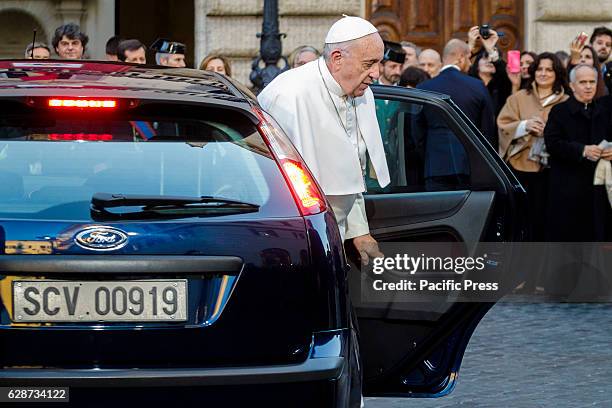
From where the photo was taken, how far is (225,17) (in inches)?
687

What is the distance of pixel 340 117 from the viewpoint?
252 inches

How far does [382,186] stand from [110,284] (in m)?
2.37

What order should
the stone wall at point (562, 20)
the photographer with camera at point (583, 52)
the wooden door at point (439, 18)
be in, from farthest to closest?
the wooden door at point (439, 18), the stone wall at point (562, 20), the photographer with camera at point (583, 52)

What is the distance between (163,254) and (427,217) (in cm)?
266

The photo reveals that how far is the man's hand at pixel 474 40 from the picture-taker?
1448cm

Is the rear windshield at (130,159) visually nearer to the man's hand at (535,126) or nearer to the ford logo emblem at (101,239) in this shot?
the ford logo emblem at (101,239)

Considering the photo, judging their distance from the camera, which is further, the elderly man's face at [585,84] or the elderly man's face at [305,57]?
the elderly man's face at [305,57]

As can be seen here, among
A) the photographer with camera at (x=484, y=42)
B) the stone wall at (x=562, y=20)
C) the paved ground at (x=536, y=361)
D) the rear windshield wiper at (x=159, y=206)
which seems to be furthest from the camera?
the stone wall at (x=562, y=20)

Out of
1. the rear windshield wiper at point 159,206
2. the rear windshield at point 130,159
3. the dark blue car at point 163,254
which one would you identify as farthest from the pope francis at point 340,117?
the rear windshield wiper at point 159,206

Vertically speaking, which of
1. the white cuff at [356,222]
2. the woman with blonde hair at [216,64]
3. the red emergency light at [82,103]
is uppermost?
the red emergency light at [82,103]

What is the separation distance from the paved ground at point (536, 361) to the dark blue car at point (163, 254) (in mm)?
2950

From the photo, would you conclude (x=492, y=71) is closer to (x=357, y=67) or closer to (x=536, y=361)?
(x=536, y=361)

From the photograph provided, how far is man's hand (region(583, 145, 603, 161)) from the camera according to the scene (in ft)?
40.1

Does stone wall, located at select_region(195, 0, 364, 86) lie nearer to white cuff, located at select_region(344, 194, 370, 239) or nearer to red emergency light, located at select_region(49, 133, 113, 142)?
white cuff, located at select_region(344, 194, 370, 239)
